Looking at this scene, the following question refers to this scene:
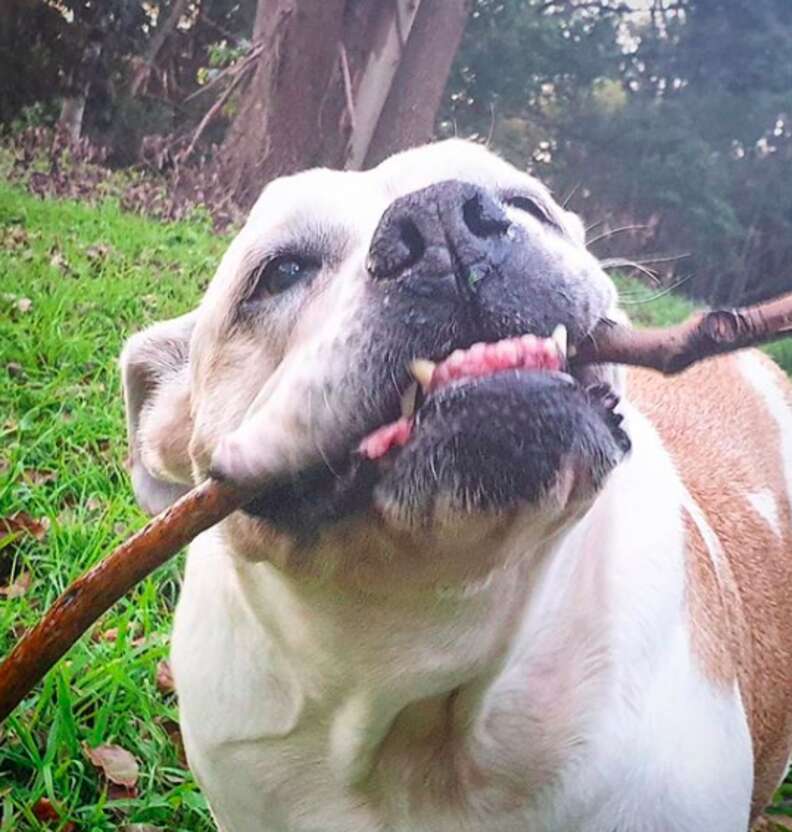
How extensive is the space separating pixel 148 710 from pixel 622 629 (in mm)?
952

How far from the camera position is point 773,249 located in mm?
1743

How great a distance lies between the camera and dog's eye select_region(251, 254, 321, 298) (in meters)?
1.25

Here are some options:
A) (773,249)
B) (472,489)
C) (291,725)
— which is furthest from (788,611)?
(472,489)

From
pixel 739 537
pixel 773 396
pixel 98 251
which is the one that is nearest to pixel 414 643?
pixel 739 537

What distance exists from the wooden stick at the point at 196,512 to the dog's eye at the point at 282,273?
0.95ft

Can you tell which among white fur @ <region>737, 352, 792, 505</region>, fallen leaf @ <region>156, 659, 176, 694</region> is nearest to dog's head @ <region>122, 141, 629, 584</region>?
fallen leaf @ <region>156, 659, 176, 694</region>

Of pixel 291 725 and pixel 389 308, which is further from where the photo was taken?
pixel 291 725

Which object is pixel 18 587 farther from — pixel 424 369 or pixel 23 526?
pixel 424 369

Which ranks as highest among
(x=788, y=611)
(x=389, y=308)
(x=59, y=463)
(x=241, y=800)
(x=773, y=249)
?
(x=389, y=308)

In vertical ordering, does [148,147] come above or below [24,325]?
above

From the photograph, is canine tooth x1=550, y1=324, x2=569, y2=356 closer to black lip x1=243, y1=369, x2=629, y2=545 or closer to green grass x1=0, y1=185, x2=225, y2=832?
black lip x1=243, y1=369, x2=629, y2=545

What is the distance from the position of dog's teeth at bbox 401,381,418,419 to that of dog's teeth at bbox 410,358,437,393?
0.4 inches

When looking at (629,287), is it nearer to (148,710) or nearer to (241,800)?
(241,800)

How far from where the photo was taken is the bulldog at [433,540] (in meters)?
0.97
